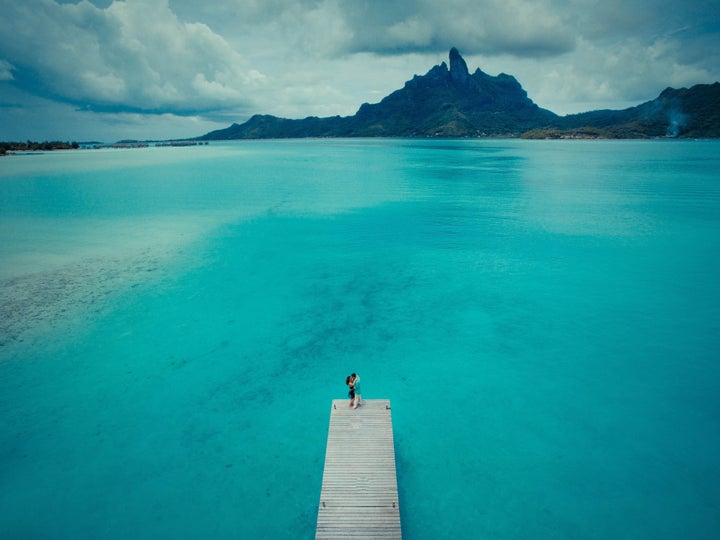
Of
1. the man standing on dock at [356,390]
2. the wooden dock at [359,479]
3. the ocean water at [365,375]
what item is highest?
the man standing on dock at [356,390]

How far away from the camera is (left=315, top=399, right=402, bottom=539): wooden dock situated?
12.5 m

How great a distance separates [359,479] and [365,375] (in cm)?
972

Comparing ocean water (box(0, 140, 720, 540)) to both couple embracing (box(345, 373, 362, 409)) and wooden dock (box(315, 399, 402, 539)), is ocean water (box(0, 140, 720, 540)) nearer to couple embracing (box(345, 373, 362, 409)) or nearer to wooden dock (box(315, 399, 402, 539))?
wooden dock (box(315, 399, 402, 539))

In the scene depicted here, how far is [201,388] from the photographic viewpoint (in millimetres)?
22297

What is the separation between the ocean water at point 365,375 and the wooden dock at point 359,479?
251 cm

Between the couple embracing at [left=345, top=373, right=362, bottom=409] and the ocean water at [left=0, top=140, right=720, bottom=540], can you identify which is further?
the couple embracing at [left=345, top=373, right=362, bottom=409]

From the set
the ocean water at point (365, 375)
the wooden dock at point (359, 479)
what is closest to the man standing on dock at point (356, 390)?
the wooden dock at point (359, 479)

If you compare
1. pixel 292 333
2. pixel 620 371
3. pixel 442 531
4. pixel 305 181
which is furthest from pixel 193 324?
pixel 305 181

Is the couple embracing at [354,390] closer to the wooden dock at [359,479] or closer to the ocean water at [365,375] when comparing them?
the wooden dock at [359,479]

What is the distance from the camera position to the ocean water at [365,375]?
15.4 m

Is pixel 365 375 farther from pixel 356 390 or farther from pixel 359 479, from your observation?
pixel 359 479

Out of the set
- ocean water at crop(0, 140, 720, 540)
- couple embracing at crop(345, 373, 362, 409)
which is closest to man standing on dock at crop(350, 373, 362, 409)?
couple embracing at crop(345, 373, 362, 409)

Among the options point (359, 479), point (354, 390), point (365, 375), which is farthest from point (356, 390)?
point (365, 375)

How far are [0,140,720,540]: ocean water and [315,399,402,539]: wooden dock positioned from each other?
251 cm
